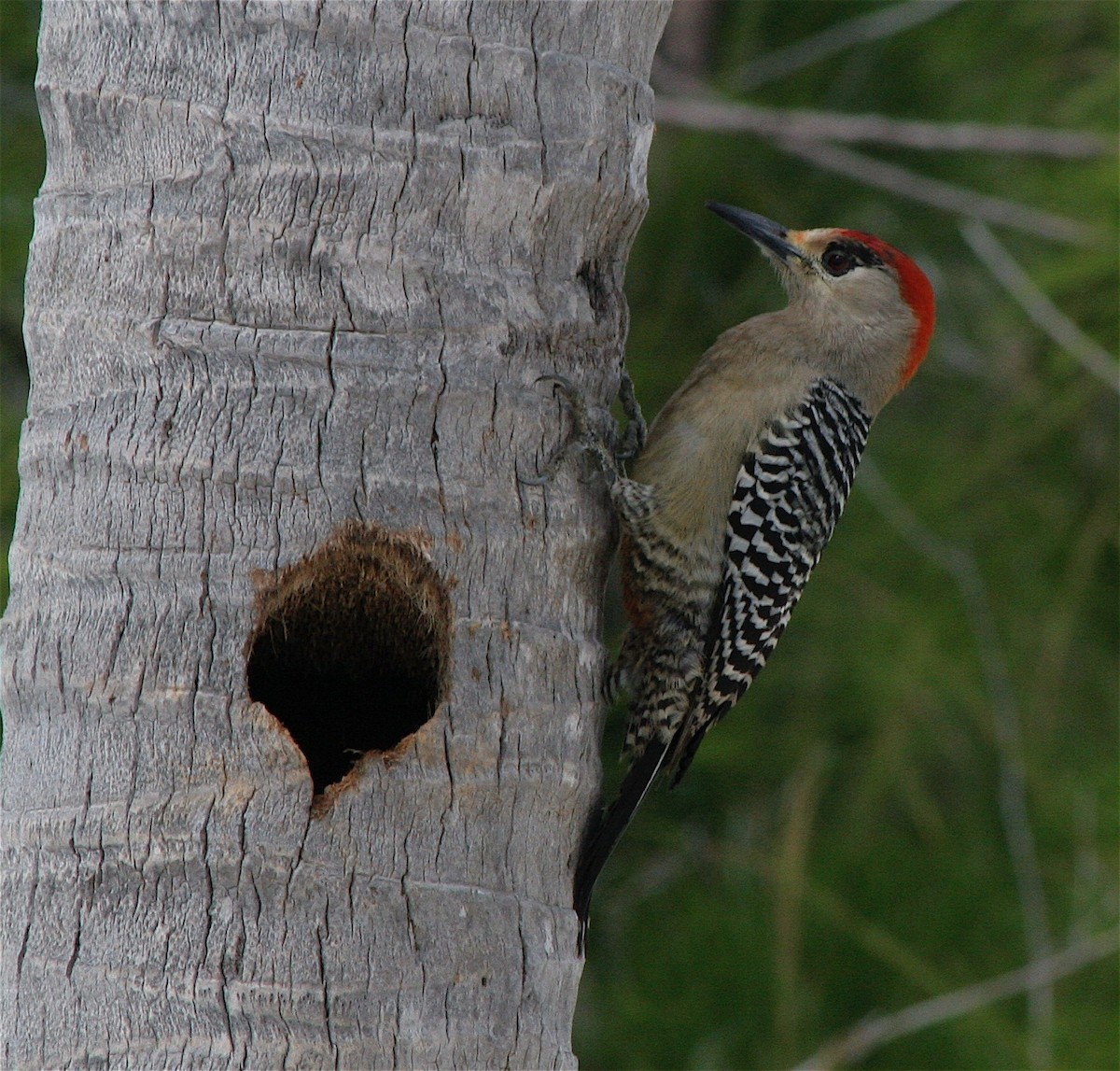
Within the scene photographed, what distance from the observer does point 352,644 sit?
2.88 metres

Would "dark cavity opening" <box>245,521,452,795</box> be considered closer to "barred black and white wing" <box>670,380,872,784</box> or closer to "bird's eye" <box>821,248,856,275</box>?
"barred black and white wing" <box>670,380,872,784</box>

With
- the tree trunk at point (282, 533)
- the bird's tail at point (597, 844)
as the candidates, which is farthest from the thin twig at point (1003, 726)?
the tree trunk at point (282, 533)

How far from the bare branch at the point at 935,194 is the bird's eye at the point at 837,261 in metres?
0.74

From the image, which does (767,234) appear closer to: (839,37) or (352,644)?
(839,37)

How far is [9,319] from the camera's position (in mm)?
4918

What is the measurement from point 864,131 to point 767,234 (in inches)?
29.5

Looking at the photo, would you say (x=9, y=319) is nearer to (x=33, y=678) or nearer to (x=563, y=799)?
(x=33, y=678)

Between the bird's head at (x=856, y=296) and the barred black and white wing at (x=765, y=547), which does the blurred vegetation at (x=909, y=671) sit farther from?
the barred black and white wing at (x=765, y=547)

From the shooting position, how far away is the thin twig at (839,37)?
15.9 ft

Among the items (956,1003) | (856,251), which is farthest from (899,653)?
(856,251)

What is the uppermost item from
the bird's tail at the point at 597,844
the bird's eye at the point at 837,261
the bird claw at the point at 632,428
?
the bird's eye at the point at 837,261

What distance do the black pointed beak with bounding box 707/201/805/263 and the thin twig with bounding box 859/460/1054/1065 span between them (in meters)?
0.91

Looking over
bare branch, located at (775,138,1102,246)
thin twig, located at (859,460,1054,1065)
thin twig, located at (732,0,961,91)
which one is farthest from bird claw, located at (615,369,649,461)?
thin twig, located at (732,0,961,91)

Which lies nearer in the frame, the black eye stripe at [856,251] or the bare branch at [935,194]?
the black eye stripe at [856,251]
